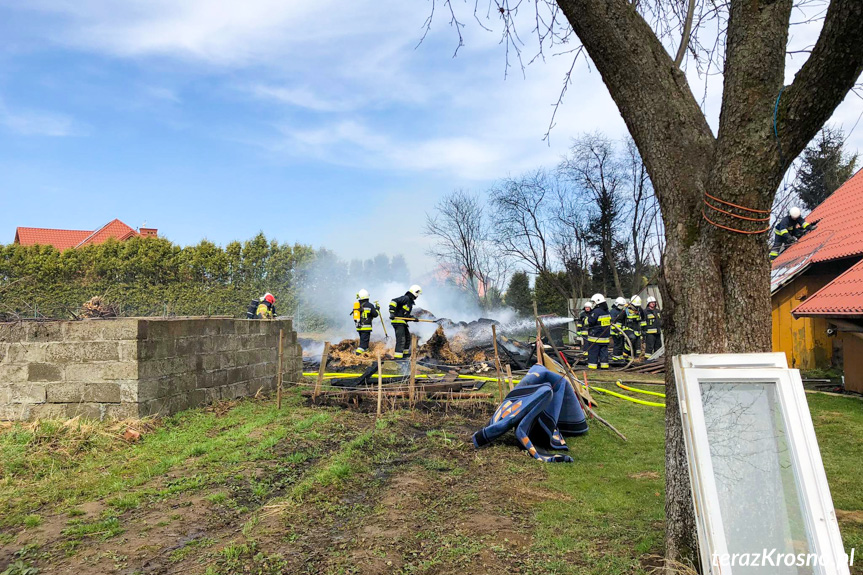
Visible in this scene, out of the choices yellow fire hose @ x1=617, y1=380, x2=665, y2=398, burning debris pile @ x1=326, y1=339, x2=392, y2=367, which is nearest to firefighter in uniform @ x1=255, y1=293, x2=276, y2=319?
burning debris pile @ x1=326, y1=339, x2=392, y2=367

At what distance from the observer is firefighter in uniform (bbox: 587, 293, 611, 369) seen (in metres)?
15.8

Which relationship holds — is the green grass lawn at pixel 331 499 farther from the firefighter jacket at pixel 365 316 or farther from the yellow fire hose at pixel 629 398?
the firefighter jacket at pixel 365 316

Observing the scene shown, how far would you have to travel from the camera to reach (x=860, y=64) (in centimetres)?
271

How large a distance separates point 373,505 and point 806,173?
30957 mm

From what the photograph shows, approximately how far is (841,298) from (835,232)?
14.5 ft

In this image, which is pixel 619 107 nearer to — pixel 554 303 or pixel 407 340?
pixel 407 340

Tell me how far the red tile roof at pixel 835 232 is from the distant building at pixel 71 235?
33.6 m

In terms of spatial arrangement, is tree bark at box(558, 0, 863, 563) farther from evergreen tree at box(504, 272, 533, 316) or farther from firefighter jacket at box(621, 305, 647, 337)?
evergreen tree at box(504, 272, 533, 316)

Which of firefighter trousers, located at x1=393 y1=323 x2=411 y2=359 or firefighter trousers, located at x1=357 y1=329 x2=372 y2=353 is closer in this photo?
firefighter trousers, located at x1=393 y1=323 x2=411 y2=359

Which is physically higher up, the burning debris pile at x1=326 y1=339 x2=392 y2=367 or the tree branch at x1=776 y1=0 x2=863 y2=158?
the tree branch at x1=776 y1=0 x2=863 y2=158

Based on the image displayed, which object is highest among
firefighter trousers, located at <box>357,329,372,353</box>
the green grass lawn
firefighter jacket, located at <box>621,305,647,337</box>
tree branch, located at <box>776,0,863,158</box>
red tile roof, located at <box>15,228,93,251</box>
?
red tile roof, located at <box>15,228,93,251</box>

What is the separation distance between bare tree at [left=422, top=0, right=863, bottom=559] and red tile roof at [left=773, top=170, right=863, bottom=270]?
11.0 metres

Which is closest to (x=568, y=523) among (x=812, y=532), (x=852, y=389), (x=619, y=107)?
(x=812, y=532)

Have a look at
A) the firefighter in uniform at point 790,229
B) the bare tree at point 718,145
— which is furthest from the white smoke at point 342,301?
the bare tree at point 718,145
